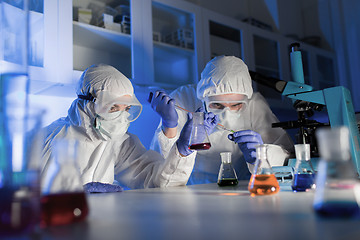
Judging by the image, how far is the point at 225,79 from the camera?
5.80ft

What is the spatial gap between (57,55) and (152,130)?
0.96 m

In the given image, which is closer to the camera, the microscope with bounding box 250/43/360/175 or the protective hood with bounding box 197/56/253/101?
the microscope with bounding box 250/43/360/175

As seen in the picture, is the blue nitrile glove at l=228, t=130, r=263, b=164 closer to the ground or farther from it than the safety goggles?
closer to the ground

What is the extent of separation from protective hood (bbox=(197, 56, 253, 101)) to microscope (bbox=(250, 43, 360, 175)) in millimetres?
292

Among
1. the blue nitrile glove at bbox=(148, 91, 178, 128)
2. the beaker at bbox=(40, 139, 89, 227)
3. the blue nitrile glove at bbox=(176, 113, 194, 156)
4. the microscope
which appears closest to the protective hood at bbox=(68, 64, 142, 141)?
the blue nitrile glove at bbox=(148, 91, 178, 128)

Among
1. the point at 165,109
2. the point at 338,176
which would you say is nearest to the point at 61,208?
the point at 338,176

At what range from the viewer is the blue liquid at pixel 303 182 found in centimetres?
97

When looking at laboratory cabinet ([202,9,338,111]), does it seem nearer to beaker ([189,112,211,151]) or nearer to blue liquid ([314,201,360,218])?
beaker ([189,112,211,151])

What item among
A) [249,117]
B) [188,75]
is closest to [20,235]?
[249,117]

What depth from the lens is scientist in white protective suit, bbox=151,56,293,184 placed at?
5.69 feet

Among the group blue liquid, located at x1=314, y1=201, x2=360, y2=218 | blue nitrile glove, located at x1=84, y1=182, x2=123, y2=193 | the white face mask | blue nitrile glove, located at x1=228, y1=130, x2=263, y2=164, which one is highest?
the white face mask

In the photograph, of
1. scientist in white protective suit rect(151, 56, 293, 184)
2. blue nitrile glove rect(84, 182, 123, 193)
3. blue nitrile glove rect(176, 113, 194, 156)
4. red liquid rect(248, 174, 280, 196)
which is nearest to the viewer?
red liquid rect(248, 174, 280, 196)

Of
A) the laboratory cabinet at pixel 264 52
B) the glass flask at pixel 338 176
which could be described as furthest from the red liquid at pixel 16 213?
the laboratory cabinet at pixel 264 52

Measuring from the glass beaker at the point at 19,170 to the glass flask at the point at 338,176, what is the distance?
47cm
